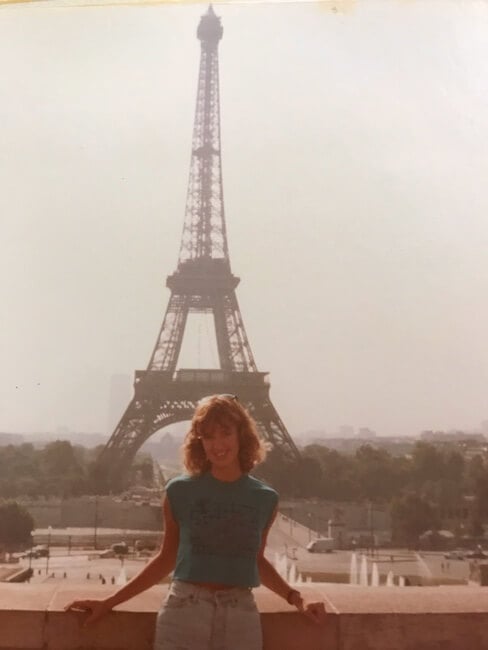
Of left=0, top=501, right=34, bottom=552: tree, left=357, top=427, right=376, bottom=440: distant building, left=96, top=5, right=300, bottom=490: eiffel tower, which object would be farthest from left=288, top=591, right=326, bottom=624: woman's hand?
left=0, top=501, right=34, bottom=552: tree

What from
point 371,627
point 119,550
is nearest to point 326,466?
point 119,550

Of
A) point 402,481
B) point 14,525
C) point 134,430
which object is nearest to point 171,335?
point 134,430

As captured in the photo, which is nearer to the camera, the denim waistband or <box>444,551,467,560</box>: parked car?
the denim waistband

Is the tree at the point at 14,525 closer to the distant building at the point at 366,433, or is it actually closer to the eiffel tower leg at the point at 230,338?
the eiffel tower leg at the point at 230,338

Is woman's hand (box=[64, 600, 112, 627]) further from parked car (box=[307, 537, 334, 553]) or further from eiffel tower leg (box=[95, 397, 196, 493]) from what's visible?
parked car (box=[307, 537, 334, 553])

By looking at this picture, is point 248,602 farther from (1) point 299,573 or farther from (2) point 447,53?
(1) point 299,573

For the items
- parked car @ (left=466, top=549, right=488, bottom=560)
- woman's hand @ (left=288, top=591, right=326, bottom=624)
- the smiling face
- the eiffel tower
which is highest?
the eiffel tower

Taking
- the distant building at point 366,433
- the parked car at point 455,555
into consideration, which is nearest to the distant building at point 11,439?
the distant building at point 366,433
